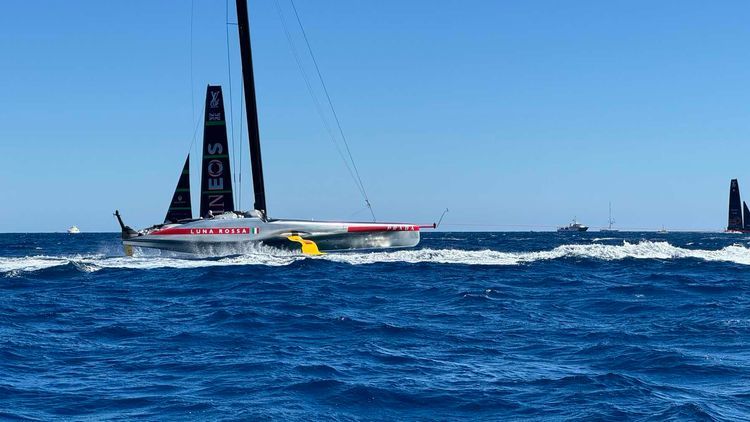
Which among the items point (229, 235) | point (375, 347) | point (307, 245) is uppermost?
point (229, 235)

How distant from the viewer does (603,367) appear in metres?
10.7

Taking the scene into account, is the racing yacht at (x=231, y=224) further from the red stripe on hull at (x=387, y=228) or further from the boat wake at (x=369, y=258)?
the boat wake at (x=369, y=258)

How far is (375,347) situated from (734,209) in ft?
456

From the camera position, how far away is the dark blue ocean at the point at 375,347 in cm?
880

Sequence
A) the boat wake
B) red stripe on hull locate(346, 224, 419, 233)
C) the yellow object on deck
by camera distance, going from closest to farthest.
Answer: the boat wake < the yellow object on deck < red stripe on hull locate(346, 224, 419, 233)

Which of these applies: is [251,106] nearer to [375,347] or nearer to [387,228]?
[387,228]

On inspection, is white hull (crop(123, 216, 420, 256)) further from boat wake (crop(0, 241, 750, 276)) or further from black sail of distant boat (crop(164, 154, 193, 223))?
black sail of distant boat (crop(164, 154, 193, 223))

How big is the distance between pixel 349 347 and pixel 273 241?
2215 centimetres

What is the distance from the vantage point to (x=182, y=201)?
1494 inches

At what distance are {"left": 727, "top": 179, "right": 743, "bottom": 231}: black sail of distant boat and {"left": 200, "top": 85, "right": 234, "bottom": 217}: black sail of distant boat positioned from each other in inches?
4663

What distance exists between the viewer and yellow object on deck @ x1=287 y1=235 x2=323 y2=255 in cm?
3391

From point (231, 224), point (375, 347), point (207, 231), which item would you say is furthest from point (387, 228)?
point (375, 347)

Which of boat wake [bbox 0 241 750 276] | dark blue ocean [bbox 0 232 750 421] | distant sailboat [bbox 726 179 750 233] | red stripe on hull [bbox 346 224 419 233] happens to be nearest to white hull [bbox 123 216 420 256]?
boat wake [bbox 0 241 750 276]

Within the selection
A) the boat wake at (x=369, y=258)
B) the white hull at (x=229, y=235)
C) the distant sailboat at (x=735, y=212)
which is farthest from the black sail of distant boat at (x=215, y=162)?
the distant sailboat at (x=735, y=212)
